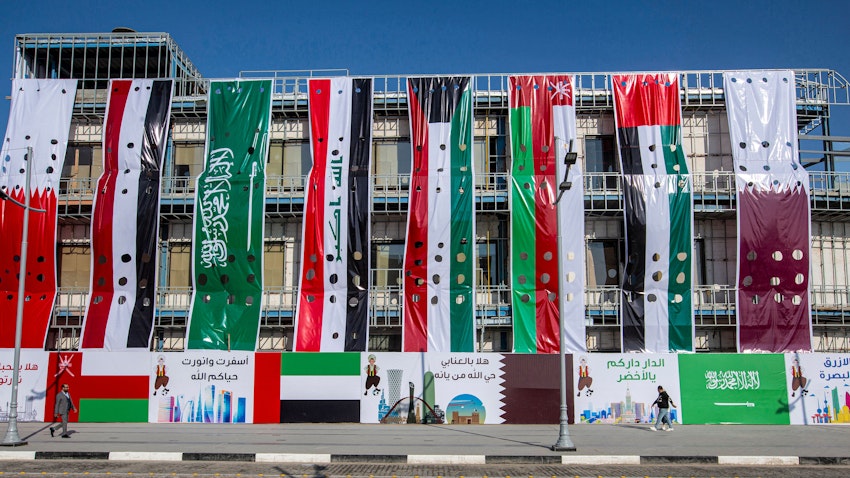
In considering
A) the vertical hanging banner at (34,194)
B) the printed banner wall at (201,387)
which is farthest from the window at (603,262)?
the vertical hanging banner at (34,194)

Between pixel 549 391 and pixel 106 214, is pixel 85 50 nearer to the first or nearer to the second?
pixel 106 214

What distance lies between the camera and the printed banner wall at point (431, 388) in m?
24.6

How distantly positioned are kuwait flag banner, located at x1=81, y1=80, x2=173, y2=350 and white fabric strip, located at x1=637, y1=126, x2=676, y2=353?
17.3 meters

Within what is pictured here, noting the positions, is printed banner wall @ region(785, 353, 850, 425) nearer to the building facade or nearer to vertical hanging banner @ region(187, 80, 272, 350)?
the building facade

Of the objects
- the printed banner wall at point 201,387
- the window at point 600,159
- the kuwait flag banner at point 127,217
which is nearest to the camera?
the printed banner wall at point 201,387

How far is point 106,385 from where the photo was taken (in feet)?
82.1

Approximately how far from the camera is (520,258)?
2688 centimetres

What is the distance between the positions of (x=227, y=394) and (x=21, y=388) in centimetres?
680

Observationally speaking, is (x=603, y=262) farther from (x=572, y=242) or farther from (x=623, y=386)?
(x=623, y=386)

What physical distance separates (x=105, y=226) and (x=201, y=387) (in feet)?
24.2

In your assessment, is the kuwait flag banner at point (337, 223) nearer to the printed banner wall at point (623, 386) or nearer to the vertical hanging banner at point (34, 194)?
the printed banner wall at point (623, 386)

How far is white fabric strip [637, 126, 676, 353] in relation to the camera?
2645 centimetres

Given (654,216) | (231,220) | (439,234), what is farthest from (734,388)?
(231,220)

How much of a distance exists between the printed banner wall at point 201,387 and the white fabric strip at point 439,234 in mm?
6291
